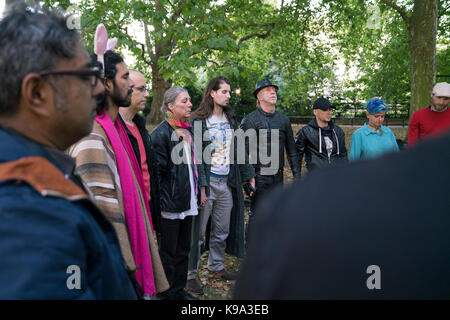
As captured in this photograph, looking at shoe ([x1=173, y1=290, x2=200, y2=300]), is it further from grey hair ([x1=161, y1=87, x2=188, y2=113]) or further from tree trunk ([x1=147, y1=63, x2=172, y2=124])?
tree trunk ([x1=147, y1=63, x2=172, y2=124])

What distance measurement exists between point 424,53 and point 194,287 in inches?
295

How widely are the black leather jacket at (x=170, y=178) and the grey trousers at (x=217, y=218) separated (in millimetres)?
714

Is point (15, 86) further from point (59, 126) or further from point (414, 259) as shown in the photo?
point (414, 259)

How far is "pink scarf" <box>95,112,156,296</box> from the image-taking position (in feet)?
7.64

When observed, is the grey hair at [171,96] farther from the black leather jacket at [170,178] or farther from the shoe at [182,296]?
the shoe at [182,296]

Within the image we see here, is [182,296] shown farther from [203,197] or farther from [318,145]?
[318,145]

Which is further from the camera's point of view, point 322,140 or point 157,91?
point 157,91

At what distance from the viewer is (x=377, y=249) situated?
1.55 ft

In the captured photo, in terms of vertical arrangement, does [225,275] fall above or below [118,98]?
below

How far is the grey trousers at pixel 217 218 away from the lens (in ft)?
15.0

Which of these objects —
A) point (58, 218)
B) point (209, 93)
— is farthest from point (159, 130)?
point (58, 218)

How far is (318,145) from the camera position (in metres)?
5.02

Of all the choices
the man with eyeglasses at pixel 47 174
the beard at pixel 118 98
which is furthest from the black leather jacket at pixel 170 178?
the man with eyeglasses at pixel 47 174

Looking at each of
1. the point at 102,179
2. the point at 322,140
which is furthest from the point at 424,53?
the point at 102,179
